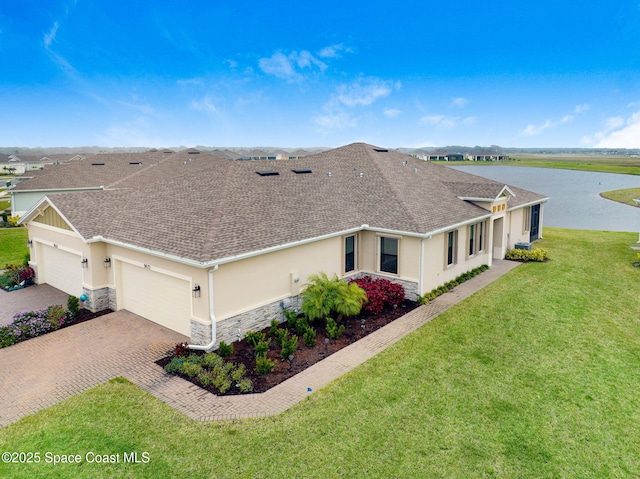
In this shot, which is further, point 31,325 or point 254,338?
point 31,325

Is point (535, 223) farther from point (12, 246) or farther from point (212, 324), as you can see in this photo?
point (12, 246)

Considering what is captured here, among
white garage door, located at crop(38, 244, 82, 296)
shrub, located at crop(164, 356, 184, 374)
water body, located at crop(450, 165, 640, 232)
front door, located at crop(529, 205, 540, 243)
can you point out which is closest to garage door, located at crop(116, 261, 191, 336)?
shrub, located at crop(164, 356, 184, 374)

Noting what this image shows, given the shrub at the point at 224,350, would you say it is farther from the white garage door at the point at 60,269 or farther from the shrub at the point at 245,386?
the white garage door at the point at 60,269

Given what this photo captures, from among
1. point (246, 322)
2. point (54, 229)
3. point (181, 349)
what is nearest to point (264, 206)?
→ point (246, 322)

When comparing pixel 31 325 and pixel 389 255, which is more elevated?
pixel 389 255

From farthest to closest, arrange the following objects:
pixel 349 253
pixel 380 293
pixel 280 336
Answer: pixel 349 253 < pixel 380 293 < pixel 280 336

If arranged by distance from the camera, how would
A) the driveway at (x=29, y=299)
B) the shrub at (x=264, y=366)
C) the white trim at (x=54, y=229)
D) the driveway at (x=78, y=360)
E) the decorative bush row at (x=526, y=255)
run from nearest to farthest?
the driveway at (x=78, y=360)
the shrub at (x=264, y=366)
the driveway at (x=29, y=299)
the white trim at (x=54, y=229)
the decorative bush row at (x=526, y=255)

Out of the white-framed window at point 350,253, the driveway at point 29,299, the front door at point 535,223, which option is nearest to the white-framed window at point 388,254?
the white-framed window at point 350,253

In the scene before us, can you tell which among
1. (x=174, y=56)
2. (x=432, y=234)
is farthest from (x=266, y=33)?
(x=432, y=234)
